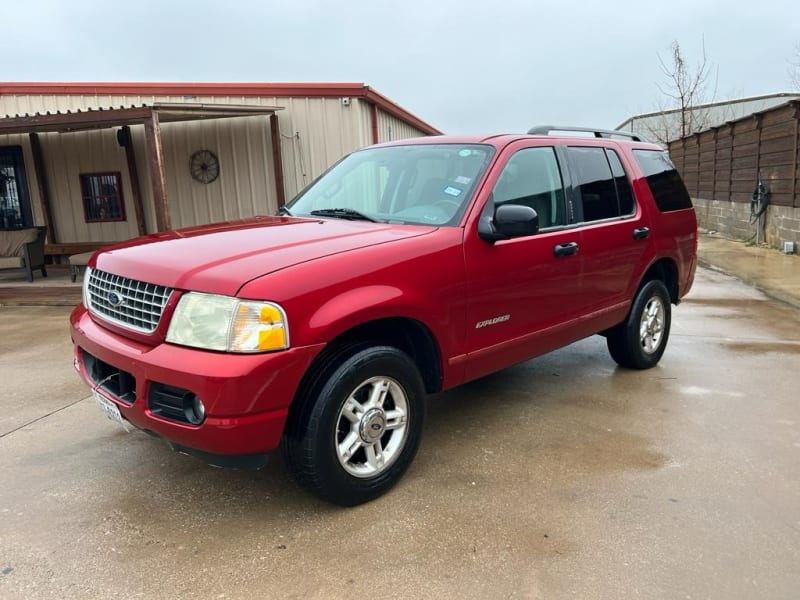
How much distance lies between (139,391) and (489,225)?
1968 millimetres

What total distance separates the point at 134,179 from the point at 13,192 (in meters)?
2.81

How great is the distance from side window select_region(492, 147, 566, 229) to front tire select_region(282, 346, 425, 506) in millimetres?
1249

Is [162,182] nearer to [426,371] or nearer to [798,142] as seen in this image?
[426,371]

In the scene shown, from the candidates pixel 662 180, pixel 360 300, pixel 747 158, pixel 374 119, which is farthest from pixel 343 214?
pixel 747 158

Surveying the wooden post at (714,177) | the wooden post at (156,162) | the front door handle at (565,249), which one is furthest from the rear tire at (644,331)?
the wooden post at (714,177)

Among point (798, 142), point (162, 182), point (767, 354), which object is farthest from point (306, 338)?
point (798, 142)

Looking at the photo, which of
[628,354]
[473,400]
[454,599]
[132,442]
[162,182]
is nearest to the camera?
[454,599]

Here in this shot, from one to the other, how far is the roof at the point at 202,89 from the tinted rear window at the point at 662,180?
6.16 m

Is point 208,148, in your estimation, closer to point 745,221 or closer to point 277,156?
point 277,156

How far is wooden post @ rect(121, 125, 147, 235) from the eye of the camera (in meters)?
11.6

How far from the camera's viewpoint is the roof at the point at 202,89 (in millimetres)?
10375

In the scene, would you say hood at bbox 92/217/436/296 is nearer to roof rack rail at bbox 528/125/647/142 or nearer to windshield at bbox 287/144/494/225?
windshield at bbox 287/144/494/225

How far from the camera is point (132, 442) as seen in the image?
380cm

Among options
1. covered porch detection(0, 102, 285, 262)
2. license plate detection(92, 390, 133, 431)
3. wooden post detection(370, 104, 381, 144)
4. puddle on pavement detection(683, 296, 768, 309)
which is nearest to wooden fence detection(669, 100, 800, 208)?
puddle on pavement detection(683, 296, 768, 309)
